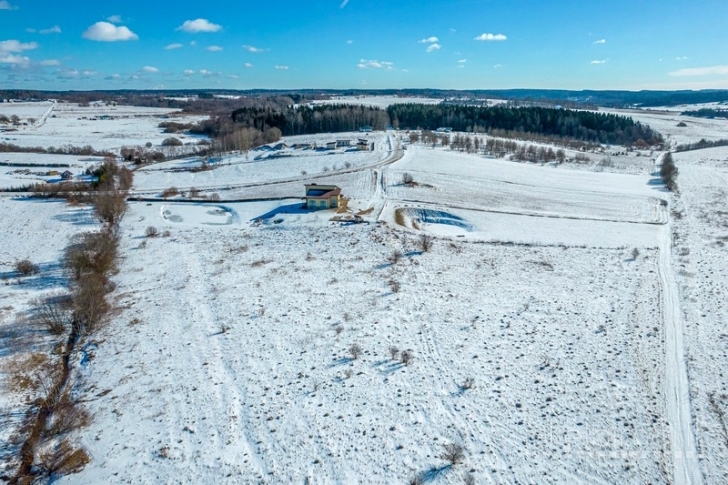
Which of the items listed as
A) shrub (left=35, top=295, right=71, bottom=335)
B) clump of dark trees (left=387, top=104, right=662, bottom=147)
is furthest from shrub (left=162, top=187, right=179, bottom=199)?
clump of dark trees (left=387, top=104, right=662, bottom=147)

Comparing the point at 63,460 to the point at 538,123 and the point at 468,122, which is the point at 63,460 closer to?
the point at 468,122

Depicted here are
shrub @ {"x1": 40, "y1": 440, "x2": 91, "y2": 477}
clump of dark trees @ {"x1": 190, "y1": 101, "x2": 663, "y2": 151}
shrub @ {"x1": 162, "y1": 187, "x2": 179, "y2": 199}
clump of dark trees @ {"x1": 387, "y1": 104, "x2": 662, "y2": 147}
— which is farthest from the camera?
clump of dark trees @ {"x1": 387, "y1": 104, "x2": 662, "y2": 147}

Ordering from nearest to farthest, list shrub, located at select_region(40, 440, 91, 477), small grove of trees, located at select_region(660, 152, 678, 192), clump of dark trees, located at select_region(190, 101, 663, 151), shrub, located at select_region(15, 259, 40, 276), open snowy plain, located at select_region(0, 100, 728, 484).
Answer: shrub, located at select_region(40, 440, 91, 477) < open snowy plain, located at select_region(0, 100, 728, 484) < shrub, located at select_region(15, 259, 40, 276) < small grove of trees, located at select_region(660, 152, 678, 192) < clump of dark trees, located at select_region(190, 101, 663, 151)

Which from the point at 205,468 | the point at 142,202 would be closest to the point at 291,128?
the point at 142,202

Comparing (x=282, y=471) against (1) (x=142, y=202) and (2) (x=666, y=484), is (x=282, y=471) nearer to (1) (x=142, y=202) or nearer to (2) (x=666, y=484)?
(2) (x=666, y=484)

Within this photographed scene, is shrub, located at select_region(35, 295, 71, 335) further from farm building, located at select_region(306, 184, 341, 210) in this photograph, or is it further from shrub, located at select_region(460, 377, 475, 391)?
farm building, located at select_region(306, 184, 341, 210)

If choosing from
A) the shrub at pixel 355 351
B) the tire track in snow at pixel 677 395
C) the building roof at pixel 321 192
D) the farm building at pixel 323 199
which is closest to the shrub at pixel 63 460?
the shrub at pixel 355 351

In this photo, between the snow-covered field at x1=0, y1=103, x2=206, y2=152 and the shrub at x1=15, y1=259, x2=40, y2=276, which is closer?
the shrub at x1=15, y1=259, x2=40, y2=276

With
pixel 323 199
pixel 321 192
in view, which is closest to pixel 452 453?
pixel 323 199
